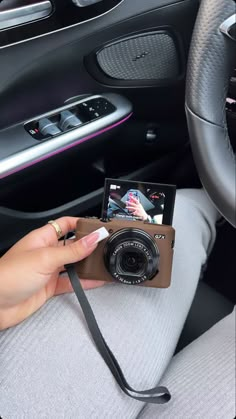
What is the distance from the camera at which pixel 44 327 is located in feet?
2.25

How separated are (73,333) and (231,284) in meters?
0.50

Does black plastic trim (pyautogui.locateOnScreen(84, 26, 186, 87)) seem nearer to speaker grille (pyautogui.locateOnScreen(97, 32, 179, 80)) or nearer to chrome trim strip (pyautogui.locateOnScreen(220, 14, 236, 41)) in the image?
speaker grille (pyautogui.locateOnScreen(97, 32, 179, 80))

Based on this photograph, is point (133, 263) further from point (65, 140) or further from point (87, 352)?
point (65, 140)

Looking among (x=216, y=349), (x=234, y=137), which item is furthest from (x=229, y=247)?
(x=216, y=349)

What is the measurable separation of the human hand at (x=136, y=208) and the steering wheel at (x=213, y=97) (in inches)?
6.1

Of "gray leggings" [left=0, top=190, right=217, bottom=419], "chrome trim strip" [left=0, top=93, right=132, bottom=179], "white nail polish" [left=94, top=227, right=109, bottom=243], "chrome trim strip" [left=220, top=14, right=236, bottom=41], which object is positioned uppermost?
"chrome trim strip" [left=220, top=14, right=236, bottom=41]

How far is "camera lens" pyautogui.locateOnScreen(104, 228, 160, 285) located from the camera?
0.67m

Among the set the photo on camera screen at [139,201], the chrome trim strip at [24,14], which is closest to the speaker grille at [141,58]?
the chrome trim strip at [24,14]

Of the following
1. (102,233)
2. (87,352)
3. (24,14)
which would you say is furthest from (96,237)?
(24,14)

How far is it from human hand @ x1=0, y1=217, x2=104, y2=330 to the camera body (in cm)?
3

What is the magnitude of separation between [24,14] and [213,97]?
37cm

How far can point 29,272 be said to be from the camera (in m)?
0.64

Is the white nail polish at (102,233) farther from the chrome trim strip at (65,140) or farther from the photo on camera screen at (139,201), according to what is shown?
the chrome trim strip at (65,140)

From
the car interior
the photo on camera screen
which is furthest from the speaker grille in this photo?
the photo on camera screen
